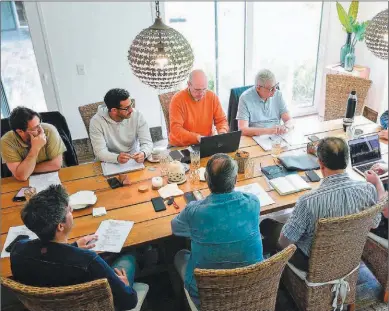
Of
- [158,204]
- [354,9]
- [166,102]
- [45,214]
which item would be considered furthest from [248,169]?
[354,9]

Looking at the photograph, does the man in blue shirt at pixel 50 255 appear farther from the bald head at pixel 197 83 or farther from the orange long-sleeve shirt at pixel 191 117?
the bald head at pixel 197 83

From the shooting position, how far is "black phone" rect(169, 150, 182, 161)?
2686 millimetres

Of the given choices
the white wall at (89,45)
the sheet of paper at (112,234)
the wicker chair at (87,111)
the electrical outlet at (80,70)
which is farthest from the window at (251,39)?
the sheet of paper at (112,234)

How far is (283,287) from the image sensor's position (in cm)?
250

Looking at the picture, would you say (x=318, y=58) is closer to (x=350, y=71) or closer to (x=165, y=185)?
(x=350, y=71)

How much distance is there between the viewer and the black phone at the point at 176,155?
2.69 metres

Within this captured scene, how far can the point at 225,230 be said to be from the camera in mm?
1685

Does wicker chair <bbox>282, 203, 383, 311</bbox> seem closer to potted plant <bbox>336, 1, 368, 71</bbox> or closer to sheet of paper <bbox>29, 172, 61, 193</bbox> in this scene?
sheet of paper <bbox>29, 172, 61, 193</bbox>

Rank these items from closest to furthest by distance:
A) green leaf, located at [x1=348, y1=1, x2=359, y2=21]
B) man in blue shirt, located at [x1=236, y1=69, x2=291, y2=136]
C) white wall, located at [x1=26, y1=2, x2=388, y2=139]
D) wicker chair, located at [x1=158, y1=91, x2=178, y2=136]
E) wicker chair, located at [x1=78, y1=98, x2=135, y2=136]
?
man in blue shirt, located at [x1=236, y1=69, x2=291, y2=136] → wicker chair, located at [x1=78, y1=98, x2=135, y2=136] → wicker chair, located at [x1=158, y1=91, x2=178, y2=136] → white wall, located at [x1=26, y1=2, x2=388, y2=139] → green leaf, located at [x1=348, y1=1, x2=359, y2=21]

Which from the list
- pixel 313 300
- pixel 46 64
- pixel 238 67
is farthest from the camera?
pixel 238 67

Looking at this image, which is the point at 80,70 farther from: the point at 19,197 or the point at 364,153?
the point at 364,153

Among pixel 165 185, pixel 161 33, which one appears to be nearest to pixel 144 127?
pixel 165 185

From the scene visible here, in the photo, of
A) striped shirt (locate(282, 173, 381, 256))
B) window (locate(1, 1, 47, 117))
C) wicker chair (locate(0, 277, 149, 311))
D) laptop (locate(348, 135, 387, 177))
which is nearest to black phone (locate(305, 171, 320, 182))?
laptop (locate(348, 135, 387, 177))

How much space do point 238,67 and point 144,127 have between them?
2.26 m
